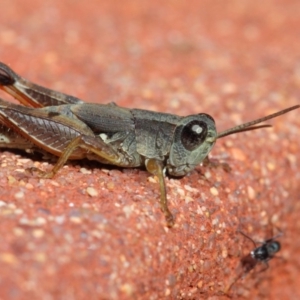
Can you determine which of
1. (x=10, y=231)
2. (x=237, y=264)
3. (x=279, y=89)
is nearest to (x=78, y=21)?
(x=279, y=89)

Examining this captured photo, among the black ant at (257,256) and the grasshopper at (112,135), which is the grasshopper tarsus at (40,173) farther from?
the black ant at (257,256)

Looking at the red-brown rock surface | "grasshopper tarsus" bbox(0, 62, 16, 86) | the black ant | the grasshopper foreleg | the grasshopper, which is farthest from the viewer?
the black ant

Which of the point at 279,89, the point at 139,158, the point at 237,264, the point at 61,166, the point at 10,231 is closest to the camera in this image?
the point at 10,231

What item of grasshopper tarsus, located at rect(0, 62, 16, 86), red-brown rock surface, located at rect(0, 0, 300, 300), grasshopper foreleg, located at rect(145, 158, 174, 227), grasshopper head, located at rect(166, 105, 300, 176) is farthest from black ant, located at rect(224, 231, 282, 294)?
grasshopper tarsus, located at rect(0, 62, 16, 86)

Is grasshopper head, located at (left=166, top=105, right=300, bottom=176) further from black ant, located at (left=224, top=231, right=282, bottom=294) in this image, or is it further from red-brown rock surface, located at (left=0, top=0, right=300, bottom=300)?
black ant, located at (left=224, top=231, right=282, bottom=294)

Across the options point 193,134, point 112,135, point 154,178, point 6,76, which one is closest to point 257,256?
point 154,178

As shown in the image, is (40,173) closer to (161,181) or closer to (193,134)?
(161,181)

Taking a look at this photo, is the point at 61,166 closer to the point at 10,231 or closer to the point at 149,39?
the point at 10,231
